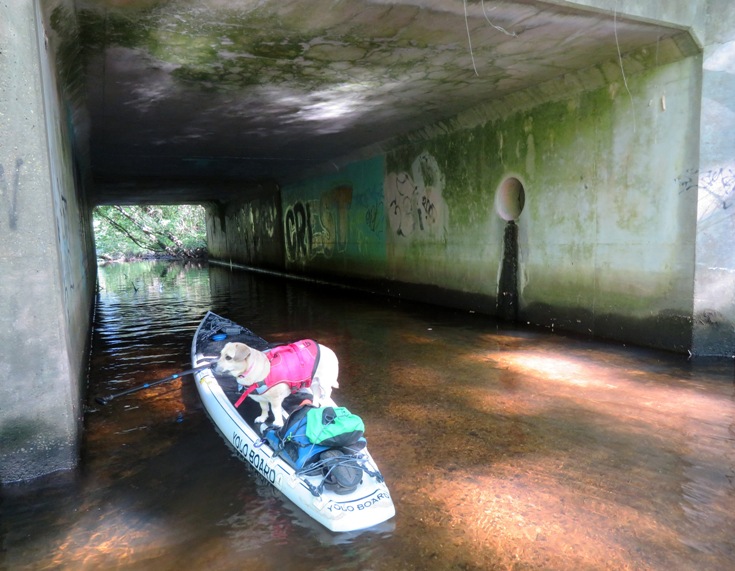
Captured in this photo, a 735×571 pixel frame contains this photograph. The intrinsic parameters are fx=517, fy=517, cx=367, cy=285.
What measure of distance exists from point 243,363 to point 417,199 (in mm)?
9369

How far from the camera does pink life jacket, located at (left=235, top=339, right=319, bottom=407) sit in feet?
14.0

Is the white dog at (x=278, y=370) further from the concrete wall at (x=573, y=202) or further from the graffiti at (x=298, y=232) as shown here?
the graffiti at (x=298, y=232)

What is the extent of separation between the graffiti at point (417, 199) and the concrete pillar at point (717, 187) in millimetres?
5893

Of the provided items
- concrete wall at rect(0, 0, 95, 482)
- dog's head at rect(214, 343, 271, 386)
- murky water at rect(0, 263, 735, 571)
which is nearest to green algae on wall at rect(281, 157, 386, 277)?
murky water at rect(0, 263, 735, 571)

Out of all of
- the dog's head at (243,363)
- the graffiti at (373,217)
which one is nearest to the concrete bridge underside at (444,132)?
the dog's head at (243,363)

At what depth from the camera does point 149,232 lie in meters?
38.4

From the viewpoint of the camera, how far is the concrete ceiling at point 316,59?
220 inches

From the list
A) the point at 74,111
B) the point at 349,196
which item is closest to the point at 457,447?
the point at 74,111

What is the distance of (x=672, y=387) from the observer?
18.9 feet

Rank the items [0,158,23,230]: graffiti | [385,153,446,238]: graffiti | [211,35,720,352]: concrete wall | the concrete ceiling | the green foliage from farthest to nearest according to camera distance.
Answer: the green foliage, [385,153,446,238]: graffiti, [211,35,720,352]: concrete wall, the concrete ceiling, [0,158,23,230]: graffiti

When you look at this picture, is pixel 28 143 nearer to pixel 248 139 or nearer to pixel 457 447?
pixel 457 447

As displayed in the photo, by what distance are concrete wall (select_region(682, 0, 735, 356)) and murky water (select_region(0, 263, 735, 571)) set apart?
2.24 ft

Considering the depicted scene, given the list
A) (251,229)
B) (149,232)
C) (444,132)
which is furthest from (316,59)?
(149,232)

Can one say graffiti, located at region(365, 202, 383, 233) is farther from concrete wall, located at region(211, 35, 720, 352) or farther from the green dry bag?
the green dry bag
